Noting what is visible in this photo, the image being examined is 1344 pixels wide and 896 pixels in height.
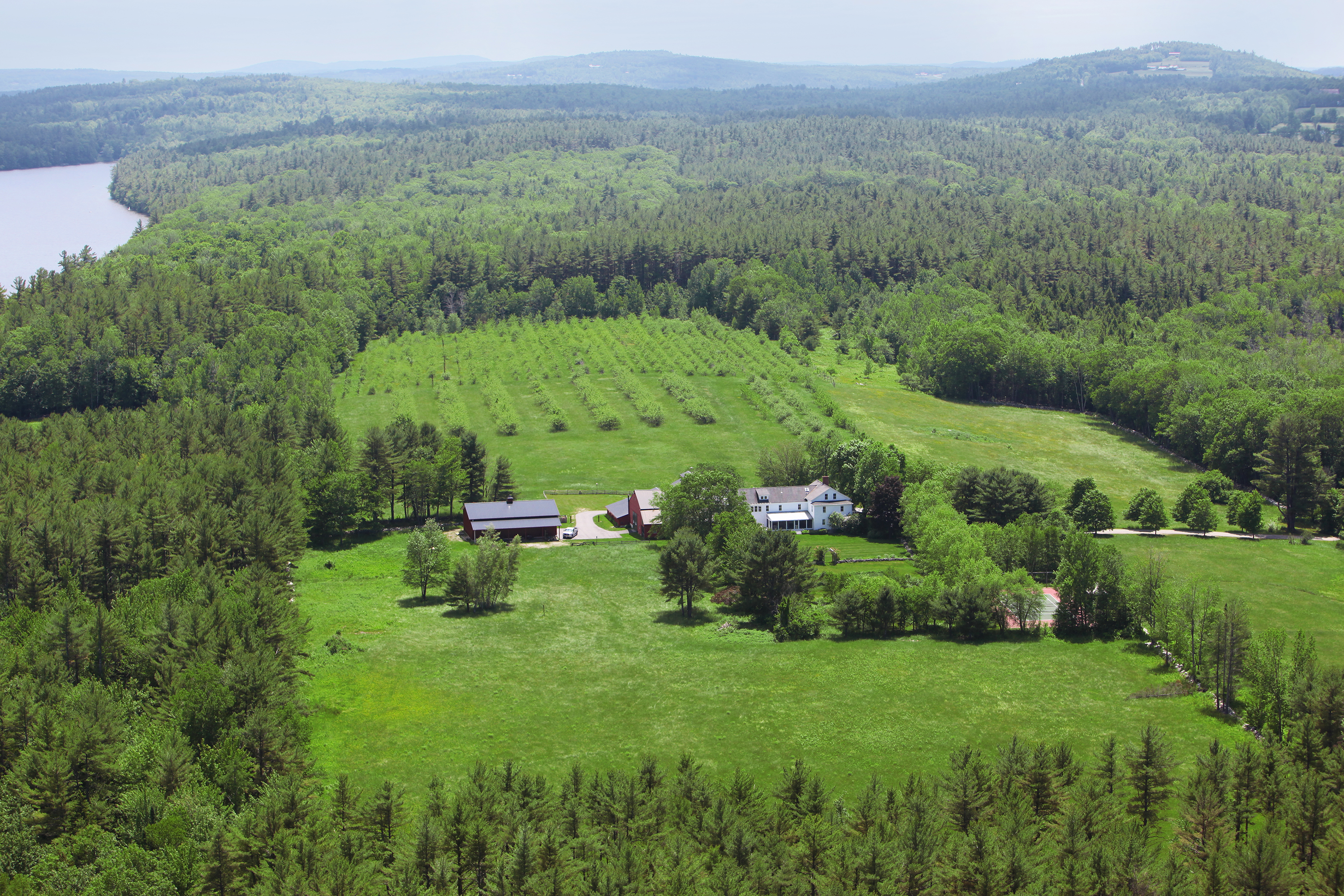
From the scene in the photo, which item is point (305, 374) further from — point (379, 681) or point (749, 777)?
point (749, 777)

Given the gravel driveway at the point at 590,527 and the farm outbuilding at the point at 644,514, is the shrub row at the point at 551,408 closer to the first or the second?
the gravel driveway at the point at 590,527

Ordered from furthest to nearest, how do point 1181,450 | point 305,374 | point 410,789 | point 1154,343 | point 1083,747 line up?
1. point 1154,343
2. point 305,374
3. point 1181,450
4. point 1083,747
5. point 410,789

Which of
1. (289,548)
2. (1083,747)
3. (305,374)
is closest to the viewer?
(1083,747)

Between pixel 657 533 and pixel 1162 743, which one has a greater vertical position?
pixel 1162 743

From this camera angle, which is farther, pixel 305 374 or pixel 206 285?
pixel 206 285

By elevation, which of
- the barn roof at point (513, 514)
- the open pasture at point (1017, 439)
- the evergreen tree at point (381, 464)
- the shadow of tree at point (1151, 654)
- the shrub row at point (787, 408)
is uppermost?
the evergreen tree at point (381, 464)

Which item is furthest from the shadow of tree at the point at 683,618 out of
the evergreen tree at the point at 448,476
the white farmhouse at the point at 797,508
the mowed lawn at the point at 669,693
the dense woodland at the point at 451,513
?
the evergreen tree at the point at 448,476

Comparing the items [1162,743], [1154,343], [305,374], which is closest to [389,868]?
[1162,743]

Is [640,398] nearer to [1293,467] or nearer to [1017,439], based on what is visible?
[1017,439]
